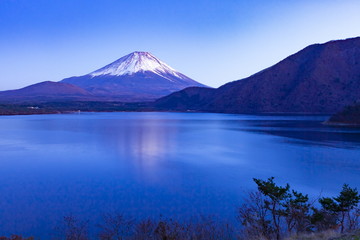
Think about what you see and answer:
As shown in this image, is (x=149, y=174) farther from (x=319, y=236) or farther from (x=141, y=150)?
(x=319, y=236)

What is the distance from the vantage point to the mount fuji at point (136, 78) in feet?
492

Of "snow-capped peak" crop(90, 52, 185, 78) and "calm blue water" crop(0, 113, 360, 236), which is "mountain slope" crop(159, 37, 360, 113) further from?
"snow-capped peak" crop(90, 52, 185, 78)

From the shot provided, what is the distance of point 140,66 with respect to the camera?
17062 cm

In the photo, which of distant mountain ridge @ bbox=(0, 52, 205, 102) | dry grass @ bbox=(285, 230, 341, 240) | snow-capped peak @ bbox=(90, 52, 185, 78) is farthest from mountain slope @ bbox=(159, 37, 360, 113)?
snow-capped peak @ bbox=(90, 52, 185, 78)

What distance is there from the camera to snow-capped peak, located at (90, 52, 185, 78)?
171 metres

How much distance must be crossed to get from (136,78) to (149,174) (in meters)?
154

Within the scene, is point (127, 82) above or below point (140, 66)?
below

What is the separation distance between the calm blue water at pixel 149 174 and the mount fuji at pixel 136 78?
12294cm

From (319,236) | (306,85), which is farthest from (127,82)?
(319,236)

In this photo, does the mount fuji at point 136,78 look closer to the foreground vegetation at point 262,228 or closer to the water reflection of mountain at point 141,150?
the water reflection of mountain at point 141,150

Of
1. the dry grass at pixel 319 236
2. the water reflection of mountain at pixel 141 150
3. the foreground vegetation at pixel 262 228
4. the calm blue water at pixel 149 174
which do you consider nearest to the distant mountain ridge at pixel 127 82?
the water reflection of mountain at pixel 141 150

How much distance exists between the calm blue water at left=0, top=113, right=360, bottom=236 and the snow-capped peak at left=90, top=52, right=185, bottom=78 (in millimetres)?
149154

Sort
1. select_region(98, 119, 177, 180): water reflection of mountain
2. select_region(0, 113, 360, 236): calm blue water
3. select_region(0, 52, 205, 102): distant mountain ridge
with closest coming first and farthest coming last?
select_region(0, 113, 360, 236): calm blue water < select_region(98, 119, 177, 180): water reflection of mountain < select_region(0, 52, 205, 102): distant mountain ridge

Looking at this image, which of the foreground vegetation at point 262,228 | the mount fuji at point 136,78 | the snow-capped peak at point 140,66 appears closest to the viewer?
the foreground vegetation at point 262,228
